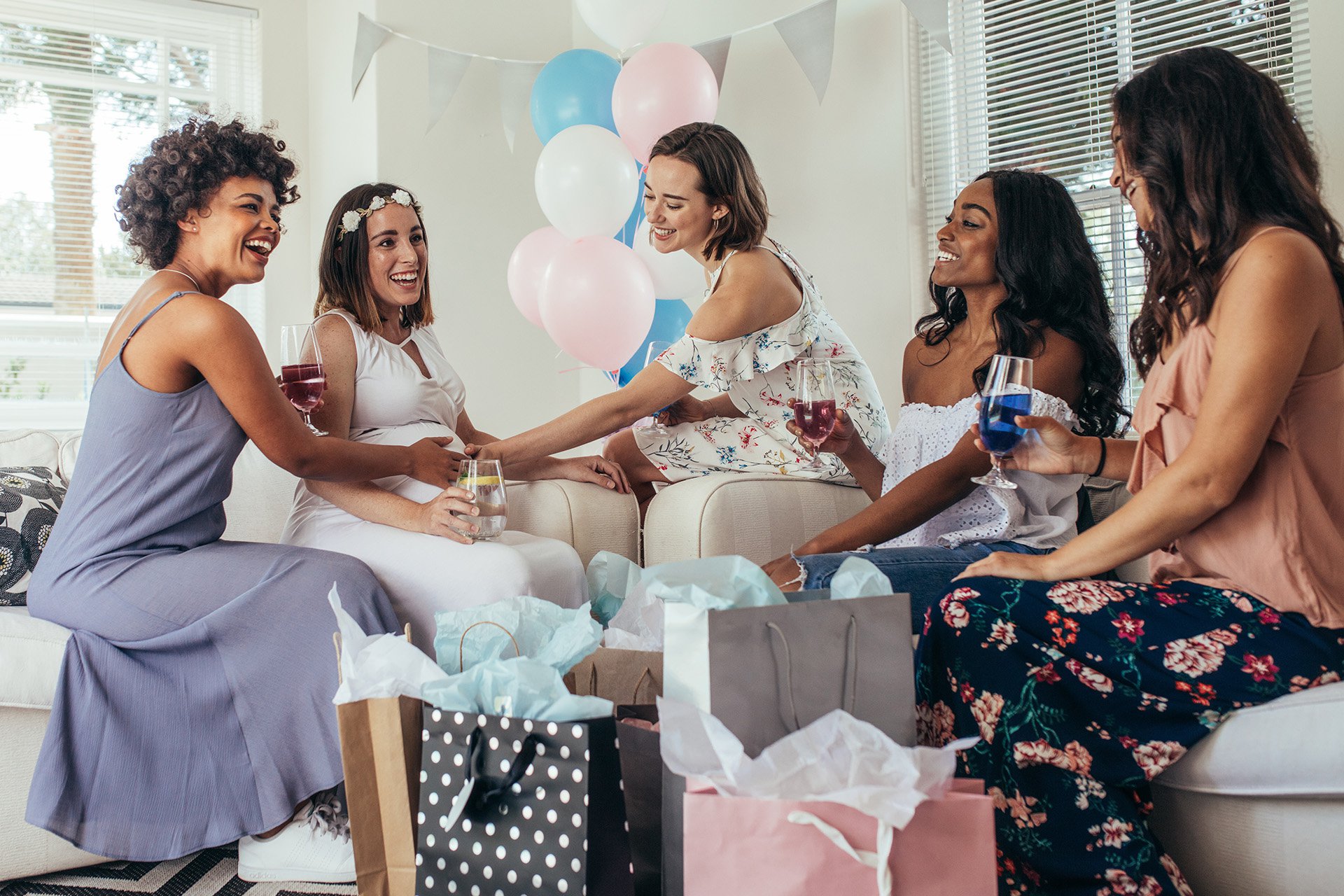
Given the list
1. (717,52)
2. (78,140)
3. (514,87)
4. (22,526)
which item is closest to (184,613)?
(22,526)

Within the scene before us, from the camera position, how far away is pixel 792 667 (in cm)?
117

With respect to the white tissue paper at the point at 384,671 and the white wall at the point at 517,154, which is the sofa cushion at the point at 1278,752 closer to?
the white tissue paper at the point at 384,671

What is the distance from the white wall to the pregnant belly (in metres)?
1.77

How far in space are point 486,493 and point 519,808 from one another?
724mm

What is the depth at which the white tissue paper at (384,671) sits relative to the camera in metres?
1.30

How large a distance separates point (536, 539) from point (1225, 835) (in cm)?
128

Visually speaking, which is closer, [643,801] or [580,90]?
[643,801]

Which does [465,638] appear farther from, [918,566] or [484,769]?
[918,566]

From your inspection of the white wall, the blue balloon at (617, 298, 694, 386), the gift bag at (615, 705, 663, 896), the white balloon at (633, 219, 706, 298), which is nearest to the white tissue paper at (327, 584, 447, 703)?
the gift bag at (615, 705, 663, 896)

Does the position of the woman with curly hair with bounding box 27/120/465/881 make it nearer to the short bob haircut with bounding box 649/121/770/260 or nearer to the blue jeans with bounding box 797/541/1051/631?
the blue jeans with bounding box 797/541/1051/631

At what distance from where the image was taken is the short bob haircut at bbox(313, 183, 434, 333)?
7.20 feet

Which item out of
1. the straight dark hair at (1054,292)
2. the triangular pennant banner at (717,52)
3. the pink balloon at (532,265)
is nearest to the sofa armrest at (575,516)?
the straight dark hair at (1054,292)

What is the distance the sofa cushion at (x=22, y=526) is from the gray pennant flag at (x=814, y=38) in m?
2.48

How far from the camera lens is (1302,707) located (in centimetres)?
126
